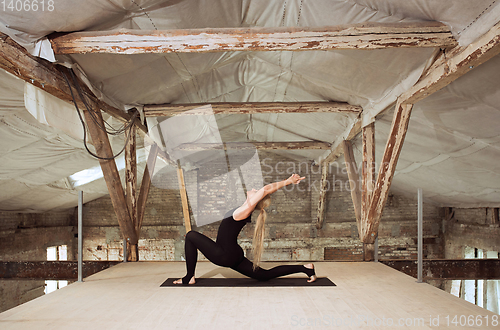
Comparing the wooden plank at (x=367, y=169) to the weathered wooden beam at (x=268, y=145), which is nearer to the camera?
the wooden plank at (x=367, y=169)

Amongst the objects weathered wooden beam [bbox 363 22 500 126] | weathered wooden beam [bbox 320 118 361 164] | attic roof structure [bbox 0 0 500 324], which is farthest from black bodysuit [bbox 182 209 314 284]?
weathered wooden beam [bbox 320 118 361 164]

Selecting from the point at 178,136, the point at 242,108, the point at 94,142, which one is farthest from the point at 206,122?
the point at 94,142

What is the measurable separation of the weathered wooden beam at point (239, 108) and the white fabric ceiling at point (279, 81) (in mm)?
141

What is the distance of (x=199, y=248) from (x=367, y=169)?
2.63 metres

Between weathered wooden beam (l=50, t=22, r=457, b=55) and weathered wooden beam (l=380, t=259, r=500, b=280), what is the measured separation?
120 inches

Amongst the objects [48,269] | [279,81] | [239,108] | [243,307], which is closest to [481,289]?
[279,81]

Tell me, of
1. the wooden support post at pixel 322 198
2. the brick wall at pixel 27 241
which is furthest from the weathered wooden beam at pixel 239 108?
the brick wall at pixel 27 241

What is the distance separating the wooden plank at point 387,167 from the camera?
11.9ft

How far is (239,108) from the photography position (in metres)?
5.14

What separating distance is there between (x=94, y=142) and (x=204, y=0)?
2.05 meters

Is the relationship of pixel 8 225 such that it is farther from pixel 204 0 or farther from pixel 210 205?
pixel 204 0

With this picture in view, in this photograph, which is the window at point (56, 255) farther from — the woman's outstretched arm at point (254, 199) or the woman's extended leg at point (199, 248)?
the woman's outstretched arm at point (254, 199)

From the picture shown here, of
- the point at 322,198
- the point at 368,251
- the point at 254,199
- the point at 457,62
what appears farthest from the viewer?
the point at 322,198

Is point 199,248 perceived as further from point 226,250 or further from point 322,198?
point 322,198
